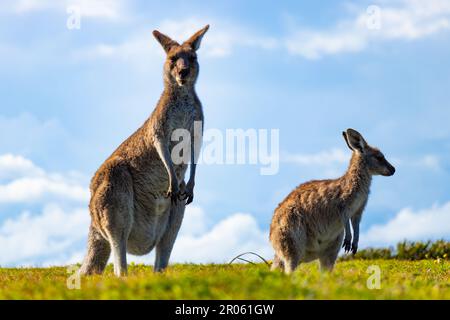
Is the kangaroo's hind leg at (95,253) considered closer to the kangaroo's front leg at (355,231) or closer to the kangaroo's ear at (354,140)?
the kangaroo's front leg at (355,231)

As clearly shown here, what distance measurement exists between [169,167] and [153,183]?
496 millimetres

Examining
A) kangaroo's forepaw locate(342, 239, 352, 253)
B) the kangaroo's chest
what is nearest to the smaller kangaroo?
kangaroo's forepaw locate(342, 239, 352, 253)

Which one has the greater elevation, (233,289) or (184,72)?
(184,72)

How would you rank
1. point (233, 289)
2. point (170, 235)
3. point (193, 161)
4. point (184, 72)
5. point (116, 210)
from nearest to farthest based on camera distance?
point (233, 289), point (184, 72), point (116, 210), point (193, 161), point (170, 235)

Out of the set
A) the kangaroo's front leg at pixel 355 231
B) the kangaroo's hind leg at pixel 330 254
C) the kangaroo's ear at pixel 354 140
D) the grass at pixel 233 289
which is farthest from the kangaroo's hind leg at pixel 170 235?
the grass at pixel 233 289

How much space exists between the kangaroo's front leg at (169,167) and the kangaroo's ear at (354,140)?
3081mm

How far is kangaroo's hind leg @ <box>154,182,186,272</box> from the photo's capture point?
10781mm

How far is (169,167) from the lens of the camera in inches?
403

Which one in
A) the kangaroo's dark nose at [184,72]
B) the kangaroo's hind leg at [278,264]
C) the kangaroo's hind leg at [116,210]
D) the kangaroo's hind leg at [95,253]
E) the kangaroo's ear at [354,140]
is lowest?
the kangaroo's hind leg at [278,264]

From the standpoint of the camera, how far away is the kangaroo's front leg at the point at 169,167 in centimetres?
1022

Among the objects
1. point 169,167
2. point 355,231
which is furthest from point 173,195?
point 355,231

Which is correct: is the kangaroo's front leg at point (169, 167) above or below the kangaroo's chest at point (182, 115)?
below

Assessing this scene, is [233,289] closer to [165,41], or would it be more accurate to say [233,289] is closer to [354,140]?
[165,41]
